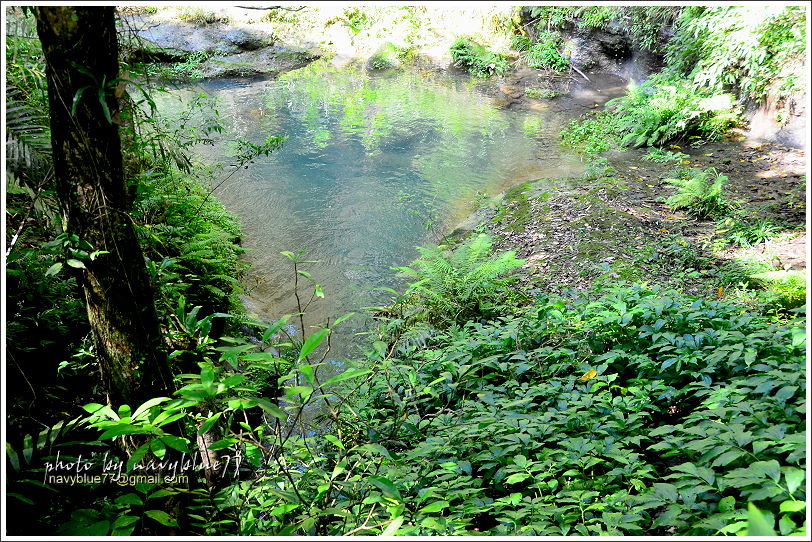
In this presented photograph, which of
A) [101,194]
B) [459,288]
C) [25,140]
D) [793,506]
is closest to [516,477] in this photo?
[793,506]

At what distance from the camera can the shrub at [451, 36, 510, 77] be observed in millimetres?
15094

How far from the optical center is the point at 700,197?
A: 20.4 feet

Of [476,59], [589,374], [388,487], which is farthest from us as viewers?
[476,59]

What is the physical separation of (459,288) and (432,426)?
2134 millimetres

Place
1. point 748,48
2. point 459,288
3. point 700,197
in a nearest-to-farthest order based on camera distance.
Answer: point 459,288
point 700,197
point 748,48

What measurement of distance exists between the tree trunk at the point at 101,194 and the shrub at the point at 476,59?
581 inches

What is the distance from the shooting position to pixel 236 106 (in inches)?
535

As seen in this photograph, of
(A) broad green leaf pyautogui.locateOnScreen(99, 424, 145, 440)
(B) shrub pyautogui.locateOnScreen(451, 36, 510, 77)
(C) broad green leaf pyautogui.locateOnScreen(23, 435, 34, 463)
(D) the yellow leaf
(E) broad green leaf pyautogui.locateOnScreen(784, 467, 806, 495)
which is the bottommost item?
(D) the yellow leaf

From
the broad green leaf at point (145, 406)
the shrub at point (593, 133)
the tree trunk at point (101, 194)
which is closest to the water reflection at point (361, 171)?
the shrub at point (593, 133)

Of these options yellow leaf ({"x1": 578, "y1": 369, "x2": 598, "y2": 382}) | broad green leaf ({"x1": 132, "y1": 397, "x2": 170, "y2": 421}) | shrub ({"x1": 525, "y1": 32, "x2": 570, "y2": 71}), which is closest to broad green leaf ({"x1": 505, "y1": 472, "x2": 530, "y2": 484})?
yellow leaf ({"x1": 578, "y1": 369, "x2": 598, "y2": 382})

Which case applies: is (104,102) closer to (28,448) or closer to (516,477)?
(28,448)

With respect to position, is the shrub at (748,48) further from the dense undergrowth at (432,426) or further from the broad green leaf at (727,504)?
the broad green leaf at (727,504)

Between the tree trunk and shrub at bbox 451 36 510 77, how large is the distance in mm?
14751

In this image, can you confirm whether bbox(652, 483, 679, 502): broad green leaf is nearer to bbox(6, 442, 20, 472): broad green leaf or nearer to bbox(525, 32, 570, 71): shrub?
bbox(6, 442, 20, 472): broad green leaf
